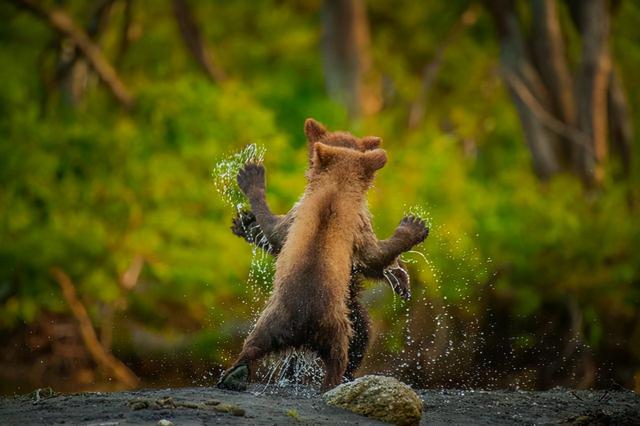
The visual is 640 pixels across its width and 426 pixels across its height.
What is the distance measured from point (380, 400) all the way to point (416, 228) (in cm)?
185

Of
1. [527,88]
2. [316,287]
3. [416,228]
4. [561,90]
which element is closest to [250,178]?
[416,228]

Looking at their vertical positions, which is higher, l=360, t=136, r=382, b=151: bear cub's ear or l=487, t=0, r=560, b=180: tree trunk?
l=487, t=0, r=560, b=180: tree trunk

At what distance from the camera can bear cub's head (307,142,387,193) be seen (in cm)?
1021

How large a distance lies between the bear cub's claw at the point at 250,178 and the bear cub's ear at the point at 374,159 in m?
1.05

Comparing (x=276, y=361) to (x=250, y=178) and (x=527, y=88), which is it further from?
(x=527, y=88)

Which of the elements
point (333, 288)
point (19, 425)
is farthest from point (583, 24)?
point (19, 425)

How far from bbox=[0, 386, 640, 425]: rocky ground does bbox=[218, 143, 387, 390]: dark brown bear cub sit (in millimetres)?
346

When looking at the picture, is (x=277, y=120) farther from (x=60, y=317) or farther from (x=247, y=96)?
(x=60, y=317)

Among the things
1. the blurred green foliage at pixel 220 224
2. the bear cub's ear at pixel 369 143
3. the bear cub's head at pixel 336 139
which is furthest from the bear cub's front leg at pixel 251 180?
the blurred green foliage at pixel 220 224

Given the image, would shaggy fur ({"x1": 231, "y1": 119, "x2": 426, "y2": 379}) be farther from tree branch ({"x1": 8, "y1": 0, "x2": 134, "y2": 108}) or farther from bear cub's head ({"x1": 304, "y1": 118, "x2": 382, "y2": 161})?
tree branch ({"x1": 8, "y1": 0, "x2": 134, "y2": 108})

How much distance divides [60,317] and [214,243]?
264 cm

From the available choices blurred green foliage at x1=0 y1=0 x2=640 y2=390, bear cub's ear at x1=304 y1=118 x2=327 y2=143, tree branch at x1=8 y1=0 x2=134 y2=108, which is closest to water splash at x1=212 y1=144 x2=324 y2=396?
bear cub's ear at x1=304 y1=118 x2=327 y2=143

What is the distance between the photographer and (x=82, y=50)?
24.8 metres

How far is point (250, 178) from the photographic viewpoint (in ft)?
35.9
